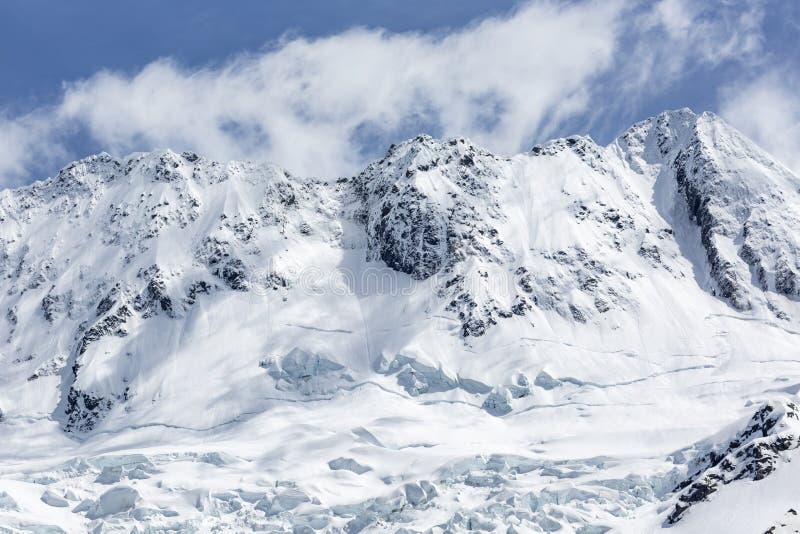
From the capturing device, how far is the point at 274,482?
5487 inches

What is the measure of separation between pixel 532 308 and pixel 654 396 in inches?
1255

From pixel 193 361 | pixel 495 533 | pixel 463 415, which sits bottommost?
pixel 495 533

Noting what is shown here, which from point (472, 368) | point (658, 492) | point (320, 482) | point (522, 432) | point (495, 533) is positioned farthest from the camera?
point (472, 368)

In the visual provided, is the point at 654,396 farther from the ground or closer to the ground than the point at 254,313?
closer to the ground

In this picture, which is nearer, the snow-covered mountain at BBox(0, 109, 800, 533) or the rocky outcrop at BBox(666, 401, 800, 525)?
the rocky outcrop at BBox(666, 401, 800, 525)

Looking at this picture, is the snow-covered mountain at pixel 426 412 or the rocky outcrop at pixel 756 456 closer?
the rocky outcrop at pixel 756 456

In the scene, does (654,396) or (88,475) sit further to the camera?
(654,396)

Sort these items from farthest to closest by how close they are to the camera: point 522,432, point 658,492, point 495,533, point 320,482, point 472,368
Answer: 1. point 472,368
2. point 522,432
3. point 320,482
4. point 658,492
5. point 495,533

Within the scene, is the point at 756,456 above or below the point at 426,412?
below

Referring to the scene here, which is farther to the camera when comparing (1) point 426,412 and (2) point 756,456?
(1) point 426,412

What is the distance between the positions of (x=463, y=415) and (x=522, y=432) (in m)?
11.3

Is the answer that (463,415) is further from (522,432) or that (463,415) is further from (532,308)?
(532,308)

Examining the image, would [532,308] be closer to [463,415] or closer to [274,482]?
[463,415]

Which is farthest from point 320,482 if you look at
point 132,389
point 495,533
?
point 132,389
